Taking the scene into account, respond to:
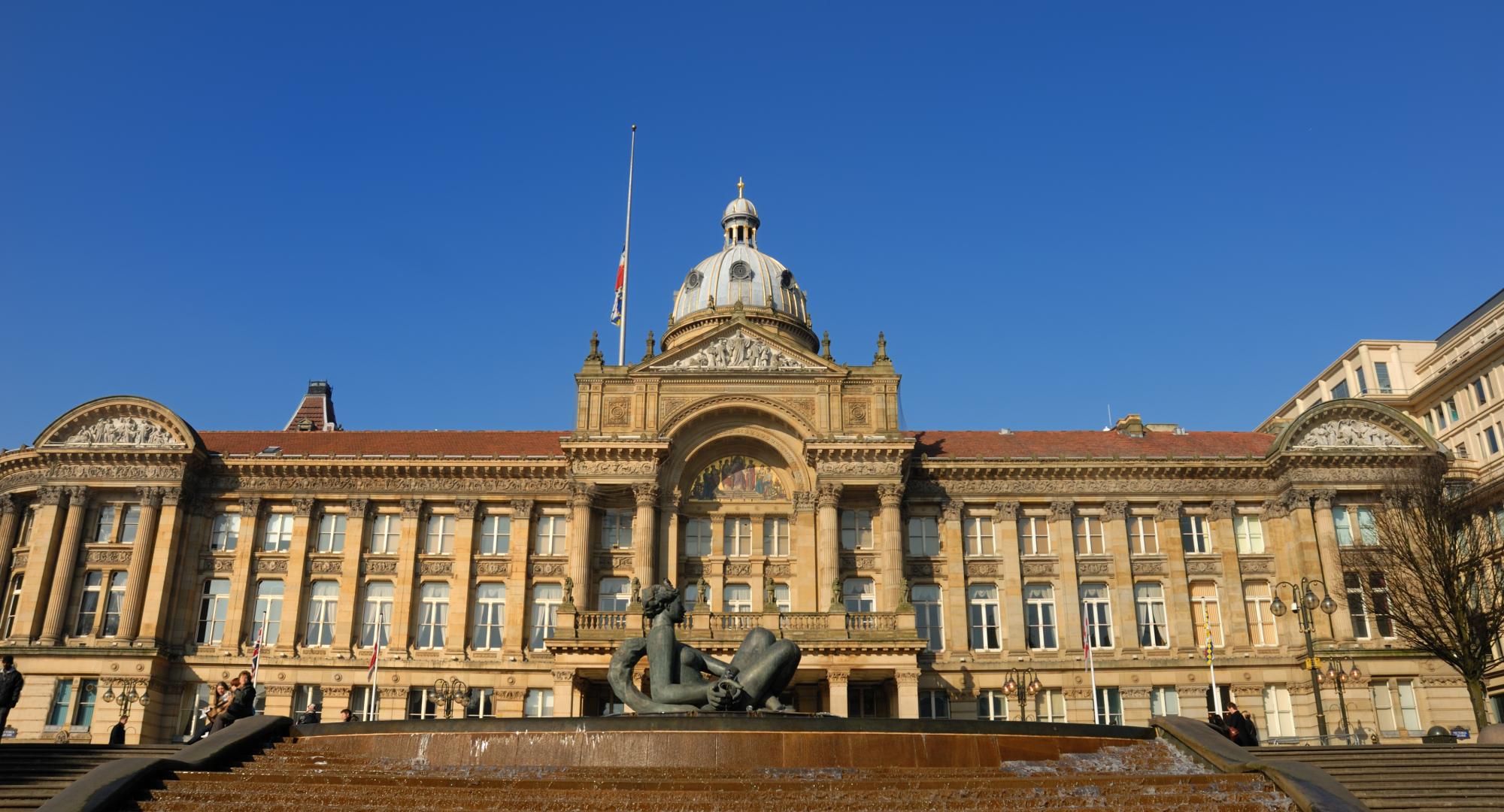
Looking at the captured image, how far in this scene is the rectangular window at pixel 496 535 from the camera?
50.4m

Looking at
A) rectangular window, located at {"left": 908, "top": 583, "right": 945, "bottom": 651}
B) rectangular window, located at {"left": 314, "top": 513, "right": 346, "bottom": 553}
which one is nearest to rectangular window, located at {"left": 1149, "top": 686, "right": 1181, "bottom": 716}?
rectangular window, located at {"left": 908, "top": 583, "right": 945, "bottom": 651}

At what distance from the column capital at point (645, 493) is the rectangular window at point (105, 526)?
22.4 m

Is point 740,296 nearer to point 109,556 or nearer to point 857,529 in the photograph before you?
point 857,529

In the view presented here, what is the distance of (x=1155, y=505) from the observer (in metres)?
50.8

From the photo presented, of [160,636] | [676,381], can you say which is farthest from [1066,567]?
[160,636]

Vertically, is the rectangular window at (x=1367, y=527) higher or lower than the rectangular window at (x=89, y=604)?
higher

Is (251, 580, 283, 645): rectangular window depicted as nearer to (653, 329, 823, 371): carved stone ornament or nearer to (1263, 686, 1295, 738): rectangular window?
(653, 329, 823, 371): carved stone ornament

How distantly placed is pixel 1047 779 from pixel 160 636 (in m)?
40.3

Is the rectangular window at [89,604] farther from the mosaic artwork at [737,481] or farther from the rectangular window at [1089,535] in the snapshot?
the rectangular window at [1089,535]

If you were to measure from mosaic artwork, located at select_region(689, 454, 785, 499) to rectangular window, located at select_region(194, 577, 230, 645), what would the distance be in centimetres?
2019

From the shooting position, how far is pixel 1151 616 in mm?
49188

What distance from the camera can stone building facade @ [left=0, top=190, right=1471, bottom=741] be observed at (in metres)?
47.1

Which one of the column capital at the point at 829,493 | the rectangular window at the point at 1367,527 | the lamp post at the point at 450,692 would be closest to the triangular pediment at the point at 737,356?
the column capital at the point at 829,493

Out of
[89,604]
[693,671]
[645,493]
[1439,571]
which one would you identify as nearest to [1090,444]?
[1439,571]
